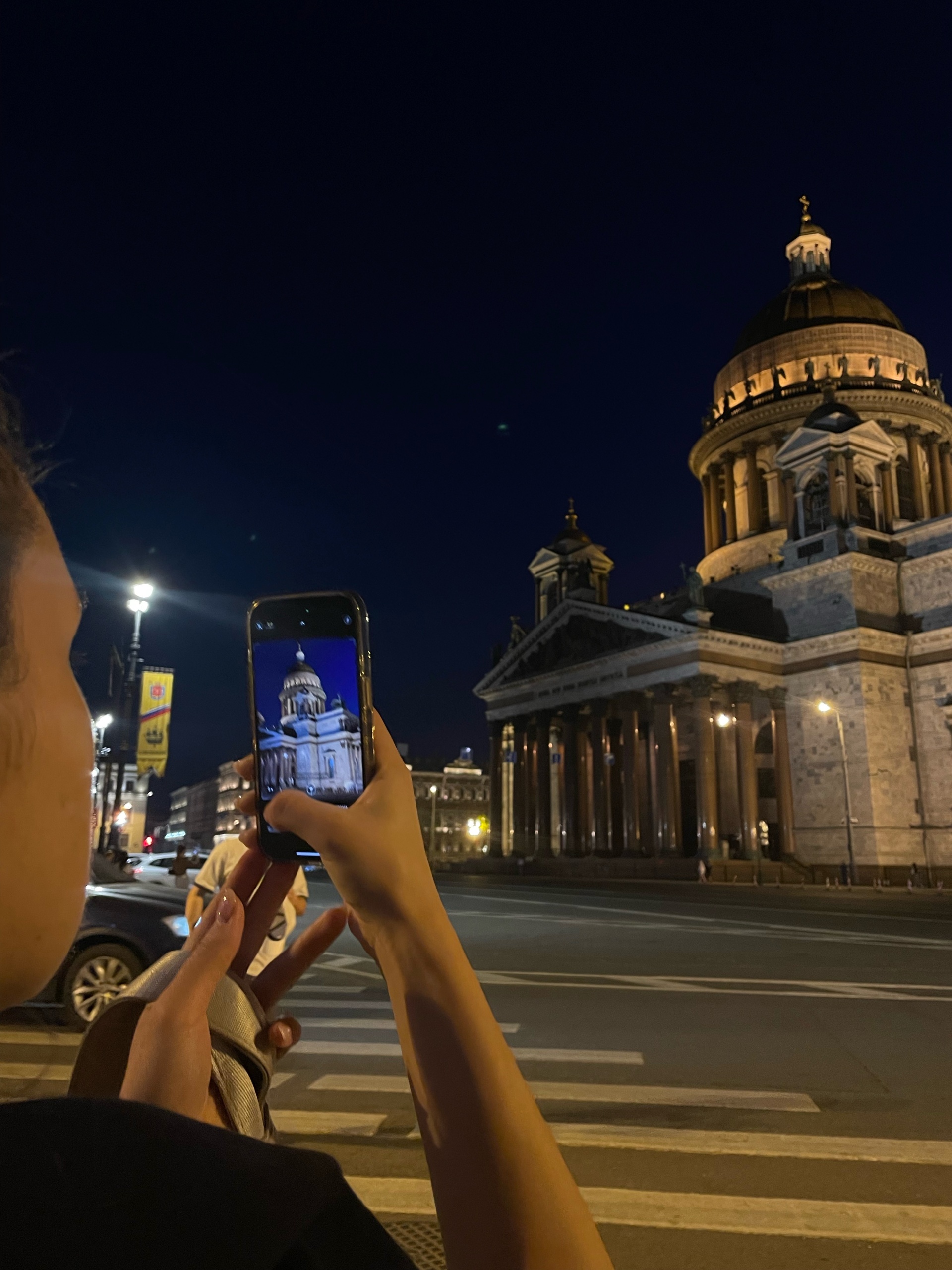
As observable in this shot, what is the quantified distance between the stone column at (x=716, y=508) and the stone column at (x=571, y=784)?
19637 millimetres

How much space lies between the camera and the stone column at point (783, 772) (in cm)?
4588

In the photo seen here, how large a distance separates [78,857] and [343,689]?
896mm

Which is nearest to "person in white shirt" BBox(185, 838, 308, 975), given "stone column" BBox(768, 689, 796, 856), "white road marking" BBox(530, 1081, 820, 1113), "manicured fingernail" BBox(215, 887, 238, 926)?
"white road marking" BBox(530, 1081, 820, 1113)

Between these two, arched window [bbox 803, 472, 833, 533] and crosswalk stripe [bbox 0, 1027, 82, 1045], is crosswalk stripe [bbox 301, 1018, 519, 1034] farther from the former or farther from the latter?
arched window [bbox 803, 472, 833, 533]

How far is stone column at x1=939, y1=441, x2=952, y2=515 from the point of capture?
58906 millimetres

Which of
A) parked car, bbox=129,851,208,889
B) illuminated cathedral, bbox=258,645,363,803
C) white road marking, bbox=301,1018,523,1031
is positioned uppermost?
illuminated cathedral, bbox=258,645,363,803

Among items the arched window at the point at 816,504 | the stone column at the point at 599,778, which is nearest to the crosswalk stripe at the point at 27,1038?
the stone column at the point at 599,778

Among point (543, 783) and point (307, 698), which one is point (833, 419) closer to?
point (543, 783)

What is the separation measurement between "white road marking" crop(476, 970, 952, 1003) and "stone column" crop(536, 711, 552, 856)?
148 ft

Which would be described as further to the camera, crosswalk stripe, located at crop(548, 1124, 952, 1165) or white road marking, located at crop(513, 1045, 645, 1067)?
white road marking, located at crop(513, 1045, 645, 1067)

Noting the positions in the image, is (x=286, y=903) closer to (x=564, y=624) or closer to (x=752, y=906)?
(x=752, y=906)

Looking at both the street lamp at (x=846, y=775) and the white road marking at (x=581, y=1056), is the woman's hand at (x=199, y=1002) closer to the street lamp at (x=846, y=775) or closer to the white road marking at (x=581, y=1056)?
the white road marking at (x=581, y=1056)

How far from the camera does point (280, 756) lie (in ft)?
6.73

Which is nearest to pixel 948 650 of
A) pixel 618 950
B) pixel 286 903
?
pixel 618 950
